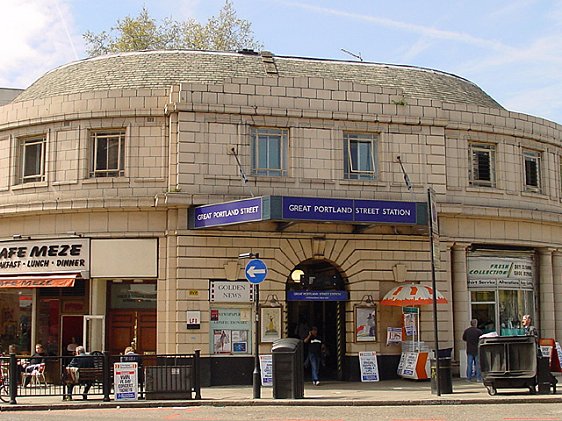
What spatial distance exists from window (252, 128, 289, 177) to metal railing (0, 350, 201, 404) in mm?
6837

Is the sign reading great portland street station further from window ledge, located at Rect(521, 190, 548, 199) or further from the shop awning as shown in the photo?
window ledge, located at Rect(521, 190, 548, 199)

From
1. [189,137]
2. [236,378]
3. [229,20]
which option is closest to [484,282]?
[236,378]

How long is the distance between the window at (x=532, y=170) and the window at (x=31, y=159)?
51.1 feet

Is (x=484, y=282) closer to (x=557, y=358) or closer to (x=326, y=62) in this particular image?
(x=557, y=358)

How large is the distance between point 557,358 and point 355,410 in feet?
36.2

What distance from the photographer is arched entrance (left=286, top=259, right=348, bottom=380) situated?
83.8 ft

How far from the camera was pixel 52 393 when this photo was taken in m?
21.3

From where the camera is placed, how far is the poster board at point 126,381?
20.3 metres

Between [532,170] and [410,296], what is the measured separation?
25.1 feet

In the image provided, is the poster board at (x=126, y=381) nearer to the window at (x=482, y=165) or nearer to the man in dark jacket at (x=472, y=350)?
the man in dark jacket at (x=472, y=350)

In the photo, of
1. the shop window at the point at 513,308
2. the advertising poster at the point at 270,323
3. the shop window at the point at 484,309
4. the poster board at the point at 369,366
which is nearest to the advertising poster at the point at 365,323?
the poster board at the point at 369,366

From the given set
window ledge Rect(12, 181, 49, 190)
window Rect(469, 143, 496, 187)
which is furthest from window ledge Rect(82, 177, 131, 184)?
window Rect(469, 143, 496, 187)

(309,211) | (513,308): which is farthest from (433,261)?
(513,308)

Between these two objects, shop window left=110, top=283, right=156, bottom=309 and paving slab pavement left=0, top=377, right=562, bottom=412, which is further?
shop window left=110, top=283, right=156, bottom=309
